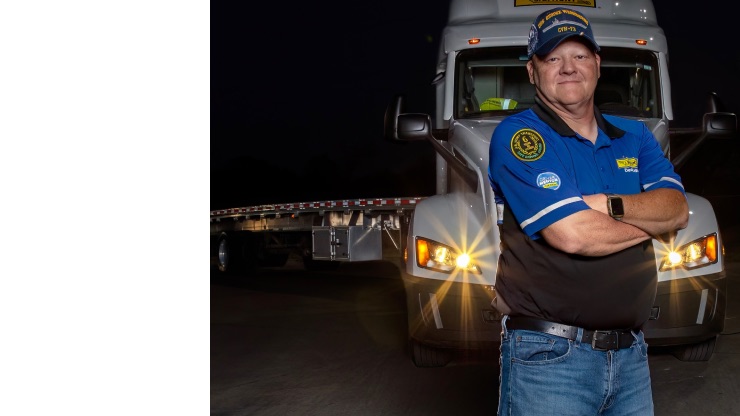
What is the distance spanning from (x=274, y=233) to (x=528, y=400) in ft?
52.8

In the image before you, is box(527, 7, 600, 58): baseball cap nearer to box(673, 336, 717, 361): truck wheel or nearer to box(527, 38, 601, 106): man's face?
box(527, 38, 601, 106): man's face

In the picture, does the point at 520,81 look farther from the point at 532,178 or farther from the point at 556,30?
the point at 532,178

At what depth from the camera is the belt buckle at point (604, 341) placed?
2779 mm

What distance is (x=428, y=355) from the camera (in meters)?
6.74

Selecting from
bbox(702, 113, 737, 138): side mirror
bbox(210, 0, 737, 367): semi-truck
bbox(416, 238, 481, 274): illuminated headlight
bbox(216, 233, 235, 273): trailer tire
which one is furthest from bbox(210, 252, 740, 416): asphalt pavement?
bbox(216, 233, 235, 273): trailer tire

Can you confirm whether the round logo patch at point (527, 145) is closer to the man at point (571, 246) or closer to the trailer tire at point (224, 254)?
the man at point (571, 246)

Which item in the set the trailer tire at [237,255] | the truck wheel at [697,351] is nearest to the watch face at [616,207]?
the truck wheel at [697,351]

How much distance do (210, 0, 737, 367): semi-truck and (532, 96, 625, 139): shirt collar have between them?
2.62 meters

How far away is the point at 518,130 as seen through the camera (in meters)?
2.94

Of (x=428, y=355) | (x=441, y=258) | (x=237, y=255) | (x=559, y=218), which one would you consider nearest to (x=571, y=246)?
(x=559, y=218)

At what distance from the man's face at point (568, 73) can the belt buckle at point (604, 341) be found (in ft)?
2.38

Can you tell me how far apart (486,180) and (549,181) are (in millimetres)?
3803

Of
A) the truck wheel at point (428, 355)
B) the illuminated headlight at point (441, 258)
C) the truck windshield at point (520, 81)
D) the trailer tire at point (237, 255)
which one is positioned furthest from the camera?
the trailer tire at point (237, 255)
